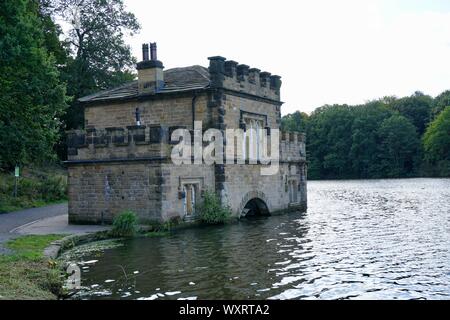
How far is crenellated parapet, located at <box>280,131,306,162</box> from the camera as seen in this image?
26.3 m

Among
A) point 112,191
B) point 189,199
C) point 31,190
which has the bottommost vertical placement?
point 189,199

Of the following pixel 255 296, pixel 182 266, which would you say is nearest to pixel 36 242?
pixel 182 266

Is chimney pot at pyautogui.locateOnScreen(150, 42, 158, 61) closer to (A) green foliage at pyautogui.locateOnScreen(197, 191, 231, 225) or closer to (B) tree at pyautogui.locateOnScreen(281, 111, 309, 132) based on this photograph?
(A) green foliage at pyautogui.locateOnScreen(197, 191, 231, 225)

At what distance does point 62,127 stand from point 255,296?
3604cm

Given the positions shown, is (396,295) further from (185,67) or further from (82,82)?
(82,82)

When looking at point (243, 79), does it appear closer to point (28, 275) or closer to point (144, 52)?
point (144, 52)

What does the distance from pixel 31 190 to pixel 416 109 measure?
83919 millimetres

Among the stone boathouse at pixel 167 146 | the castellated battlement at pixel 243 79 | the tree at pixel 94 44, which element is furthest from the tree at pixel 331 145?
the castellated battlement at pixel 243 79

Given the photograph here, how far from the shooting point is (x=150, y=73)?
74.5 feet

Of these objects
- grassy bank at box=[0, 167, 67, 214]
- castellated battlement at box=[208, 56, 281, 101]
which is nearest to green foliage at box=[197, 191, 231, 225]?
castellated battlement at box=[208, 56, 281, 101]

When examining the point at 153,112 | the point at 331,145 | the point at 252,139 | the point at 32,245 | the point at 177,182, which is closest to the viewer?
the point at 32,245

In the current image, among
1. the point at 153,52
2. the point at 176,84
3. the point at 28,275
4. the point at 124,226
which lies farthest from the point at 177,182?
the point at 28,275

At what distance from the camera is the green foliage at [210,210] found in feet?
66.7
